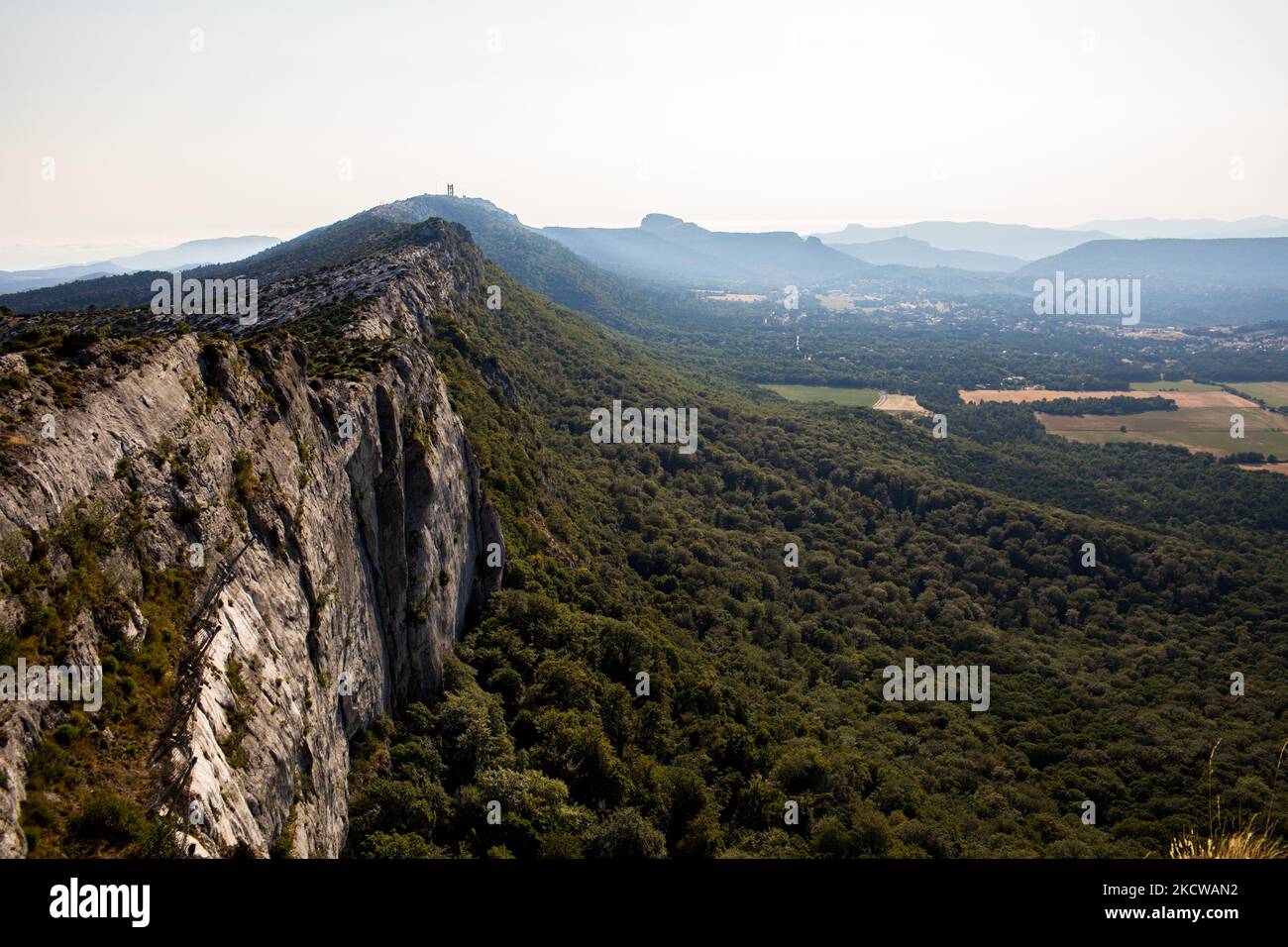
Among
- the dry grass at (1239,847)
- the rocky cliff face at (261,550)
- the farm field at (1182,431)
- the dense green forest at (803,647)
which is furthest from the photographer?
the farm field at (1182,431)

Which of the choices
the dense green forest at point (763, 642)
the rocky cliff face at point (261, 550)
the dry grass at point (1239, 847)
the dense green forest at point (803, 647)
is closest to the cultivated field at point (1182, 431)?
the dense green forest at point (803, 647)

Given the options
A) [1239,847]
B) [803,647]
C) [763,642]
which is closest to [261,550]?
[1239,847]

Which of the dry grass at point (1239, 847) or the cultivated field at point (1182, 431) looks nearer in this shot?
the dry grass at point (1239, 847)

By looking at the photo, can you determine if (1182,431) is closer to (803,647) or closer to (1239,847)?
(803,647)

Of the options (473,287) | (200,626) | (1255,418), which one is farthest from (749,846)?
(1255,418)

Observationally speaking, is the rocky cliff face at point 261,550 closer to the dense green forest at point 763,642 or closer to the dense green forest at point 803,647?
the dense green forest at point 763,642
